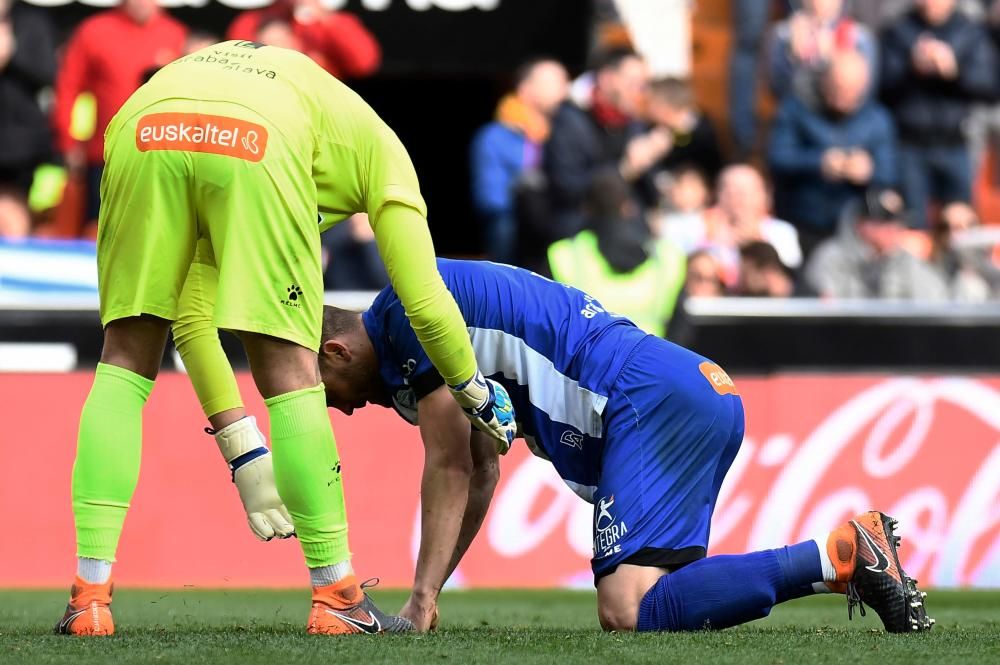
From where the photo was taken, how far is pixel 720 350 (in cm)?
1014

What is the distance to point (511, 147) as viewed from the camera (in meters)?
11.5

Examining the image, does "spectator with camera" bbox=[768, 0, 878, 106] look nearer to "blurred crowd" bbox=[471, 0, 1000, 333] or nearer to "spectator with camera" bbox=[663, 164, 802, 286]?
"blurred crowd" bbox=[471, 0, 1000, 333]

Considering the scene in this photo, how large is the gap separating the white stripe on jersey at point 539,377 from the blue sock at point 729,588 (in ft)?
1.92

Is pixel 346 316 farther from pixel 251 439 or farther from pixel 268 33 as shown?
pixel 268 33

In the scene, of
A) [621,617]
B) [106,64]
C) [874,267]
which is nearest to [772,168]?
[874,267]

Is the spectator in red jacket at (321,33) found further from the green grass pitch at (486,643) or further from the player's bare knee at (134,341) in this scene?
the player's bare knee at (134,341)

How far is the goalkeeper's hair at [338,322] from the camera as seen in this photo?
5328mm

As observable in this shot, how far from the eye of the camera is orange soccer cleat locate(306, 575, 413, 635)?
4.82 metres

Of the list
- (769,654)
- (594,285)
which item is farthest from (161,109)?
(594,285)

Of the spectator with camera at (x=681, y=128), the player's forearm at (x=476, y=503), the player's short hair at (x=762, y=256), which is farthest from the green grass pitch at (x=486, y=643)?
the spectator with camera at (x=681, y=128)

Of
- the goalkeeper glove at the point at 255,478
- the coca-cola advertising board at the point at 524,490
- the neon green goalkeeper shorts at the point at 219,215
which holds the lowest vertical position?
the coca-cola advertising board at the point at 524,490

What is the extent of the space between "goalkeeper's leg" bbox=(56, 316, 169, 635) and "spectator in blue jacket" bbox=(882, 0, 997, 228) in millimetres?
8864

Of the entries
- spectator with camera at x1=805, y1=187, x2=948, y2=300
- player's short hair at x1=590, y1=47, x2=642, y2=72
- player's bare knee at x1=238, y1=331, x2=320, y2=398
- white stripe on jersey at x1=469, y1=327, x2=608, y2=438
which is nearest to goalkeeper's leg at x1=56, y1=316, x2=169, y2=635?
player's bare knee at x1=238, y1=331, x2=320, y2=398

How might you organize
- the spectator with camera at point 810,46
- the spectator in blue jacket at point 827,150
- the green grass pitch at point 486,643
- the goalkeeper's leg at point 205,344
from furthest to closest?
1. the spectator with camera at point 810,46
2. the spectator in blue jacket at point 827,150
3. the goalkeeper's leg at point 205,344
4. the green grass pitch at point 486,643
